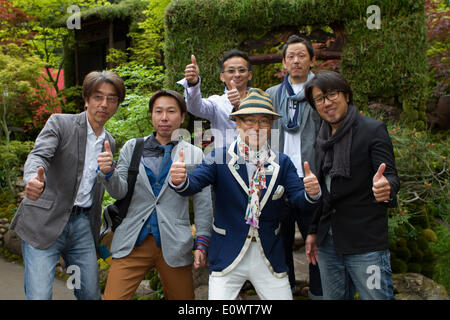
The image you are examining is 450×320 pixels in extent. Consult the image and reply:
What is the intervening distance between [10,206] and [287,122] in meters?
7.68

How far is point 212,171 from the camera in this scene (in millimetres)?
2777

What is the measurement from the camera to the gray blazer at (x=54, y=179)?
2760 mm

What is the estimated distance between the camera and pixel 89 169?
3059 millimetres

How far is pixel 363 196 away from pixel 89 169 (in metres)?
2.12

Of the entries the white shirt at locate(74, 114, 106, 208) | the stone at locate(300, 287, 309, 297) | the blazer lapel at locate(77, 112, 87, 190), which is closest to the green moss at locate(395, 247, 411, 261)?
the stone at locate(300, 287, 309, 297)

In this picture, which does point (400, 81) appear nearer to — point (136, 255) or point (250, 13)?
point (250, 13)

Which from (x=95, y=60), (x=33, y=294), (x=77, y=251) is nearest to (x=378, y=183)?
(x=77, y=251)

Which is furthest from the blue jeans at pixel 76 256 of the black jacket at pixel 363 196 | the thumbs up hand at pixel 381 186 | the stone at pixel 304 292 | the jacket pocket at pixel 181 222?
the stone at pixel 304 292

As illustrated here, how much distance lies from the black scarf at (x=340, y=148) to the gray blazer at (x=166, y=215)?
40.7 inches

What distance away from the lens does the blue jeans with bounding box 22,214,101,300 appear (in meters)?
2.77

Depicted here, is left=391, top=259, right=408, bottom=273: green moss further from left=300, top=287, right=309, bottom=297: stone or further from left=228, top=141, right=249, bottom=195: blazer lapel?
left=228, top=141, right=249, bottom=195: blazer lapel

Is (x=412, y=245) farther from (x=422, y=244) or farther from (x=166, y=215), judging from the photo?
(x=166, y=215)

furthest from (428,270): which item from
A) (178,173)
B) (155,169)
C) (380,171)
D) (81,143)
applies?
(81,143)

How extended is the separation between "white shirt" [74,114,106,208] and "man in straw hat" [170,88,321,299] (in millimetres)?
894
